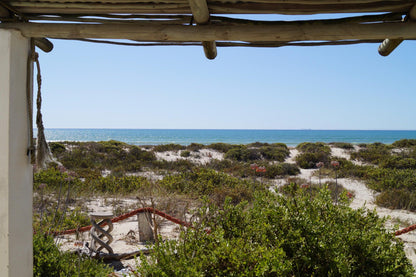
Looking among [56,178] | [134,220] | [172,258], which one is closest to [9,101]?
[172,258]

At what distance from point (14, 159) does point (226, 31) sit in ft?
5.44

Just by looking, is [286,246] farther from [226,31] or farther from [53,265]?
[53,265]

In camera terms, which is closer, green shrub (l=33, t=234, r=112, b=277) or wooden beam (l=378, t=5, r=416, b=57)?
wooden beam (l=378, t=5, r=416, b=57)

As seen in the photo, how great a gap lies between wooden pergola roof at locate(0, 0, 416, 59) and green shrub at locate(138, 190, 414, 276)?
148cm

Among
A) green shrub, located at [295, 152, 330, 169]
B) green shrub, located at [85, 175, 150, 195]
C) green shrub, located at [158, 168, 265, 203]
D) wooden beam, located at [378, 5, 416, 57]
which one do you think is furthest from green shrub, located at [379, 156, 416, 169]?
wooden beam, located at [378, 5, 416, 57]

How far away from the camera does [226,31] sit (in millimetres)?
2090

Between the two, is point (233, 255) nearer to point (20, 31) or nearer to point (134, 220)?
point (20, 31)

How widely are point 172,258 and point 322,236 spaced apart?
1.26m

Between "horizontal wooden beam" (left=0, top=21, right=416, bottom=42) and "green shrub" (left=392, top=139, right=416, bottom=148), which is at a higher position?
"horizontal wooden beam" (left=0, top=21, right=416, bottom=42)

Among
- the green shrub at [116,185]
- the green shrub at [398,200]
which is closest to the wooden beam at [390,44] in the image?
the green shrub at [398,200]

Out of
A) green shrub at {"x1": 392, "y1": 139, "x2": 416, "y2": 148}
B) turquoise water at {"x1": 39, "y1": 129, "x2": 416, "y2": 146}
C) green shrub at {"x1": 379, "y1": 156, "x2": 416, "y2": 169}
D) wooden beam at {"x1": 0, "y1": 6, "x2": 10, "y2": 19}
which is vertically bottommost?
turquoise water at {"x1": 39, "y1": 129, "x2": 416, "y2": 146}

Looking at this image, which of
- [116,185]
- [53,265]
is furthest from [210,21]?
[116,185]

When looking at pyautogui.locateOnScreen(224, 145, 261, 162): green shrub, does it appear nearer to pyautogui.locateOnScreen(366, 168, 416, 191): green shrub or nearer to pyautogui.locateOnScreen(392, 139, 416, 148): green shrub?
pyautogui.locateOnScreen(366, 168, 416, 191): green shrub

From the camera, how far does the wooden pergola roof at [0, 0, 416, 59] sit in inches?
78.5
